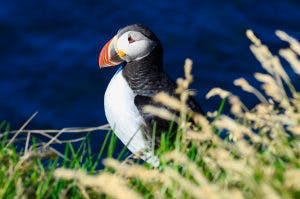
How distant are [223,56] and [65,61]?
7.31 feet

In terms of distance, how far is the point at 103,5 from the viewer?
43.0ft

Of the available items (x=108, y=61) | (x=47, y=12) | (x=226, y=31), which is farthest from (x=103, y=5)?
(x=108, y=61)

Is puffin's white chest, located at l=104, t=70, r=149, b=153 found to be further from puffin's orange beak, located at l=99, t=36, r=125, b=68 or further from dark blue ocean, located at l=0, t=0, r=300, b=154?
dark blue ocean, located at l=0, t=0, r=300, b=154

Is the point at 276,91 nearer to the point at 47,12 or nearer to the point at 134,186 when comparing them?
the point at 134,186

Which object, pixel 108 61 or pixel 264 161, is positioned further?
pixel 108 61

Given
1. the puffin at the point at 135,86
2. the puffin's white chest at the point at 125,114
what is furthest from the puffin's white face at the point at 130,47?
the puffin's white chest at the point at 125,114

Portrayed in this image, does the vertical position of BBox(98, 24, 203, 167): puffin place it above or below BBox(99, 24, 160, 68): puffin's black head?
below

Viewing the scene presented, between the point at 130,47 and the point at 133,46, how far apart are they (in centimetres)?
3

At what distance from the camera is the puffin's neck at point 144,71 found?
284 inches

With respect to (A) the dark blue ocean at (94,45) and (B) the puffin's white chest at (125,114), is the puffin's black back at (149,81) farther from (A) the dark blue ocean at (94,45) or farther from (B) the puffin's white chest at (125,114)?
(A) the dark blue ocean at (94,45)

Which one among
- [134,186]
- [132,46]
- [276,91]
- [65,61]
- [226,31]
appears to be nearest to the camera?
[276,91]

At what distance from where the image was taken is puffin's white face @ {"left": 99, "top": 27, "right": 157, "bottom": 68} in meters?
7.40

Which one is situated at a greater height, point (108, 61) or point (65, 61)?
point (108, 61)

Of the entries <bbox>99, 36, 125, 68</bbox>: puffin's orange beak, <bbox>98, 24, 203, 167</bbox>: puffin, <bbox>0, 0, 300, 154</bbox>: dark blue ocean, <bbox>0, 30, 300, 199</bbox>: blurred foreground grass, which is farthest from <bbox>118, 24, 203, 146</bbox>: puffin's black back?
<bbox>0, 0, 300, 154</bbox>: dark blue ocean
